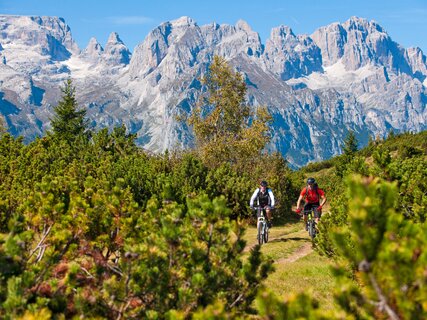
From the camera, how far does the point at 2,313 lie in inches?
200

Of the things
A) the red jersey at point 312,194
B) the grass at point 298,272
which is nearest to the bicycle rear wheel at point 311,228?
the grass at point 298,272

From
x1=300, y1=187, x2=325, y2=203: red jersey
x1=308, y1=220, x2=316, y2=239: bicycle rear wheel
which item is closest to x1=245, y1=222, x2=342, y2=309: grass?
x1=308, y1=220, x2=316, y2=239: bicycle rear wheel

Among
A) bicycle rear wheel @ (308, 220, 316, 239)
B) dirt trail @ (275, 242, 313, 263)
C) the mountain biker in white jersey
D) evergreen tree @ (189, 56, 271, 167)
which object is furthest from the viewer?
evergreen tree @ (189, 56, 271, 167)

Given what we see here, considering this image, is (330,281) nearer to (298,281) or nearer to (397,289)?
(298,281)

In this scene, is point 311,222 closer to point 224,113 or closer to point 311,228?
point 311,228

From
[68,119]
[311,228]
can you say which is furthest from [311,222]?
[68,119]

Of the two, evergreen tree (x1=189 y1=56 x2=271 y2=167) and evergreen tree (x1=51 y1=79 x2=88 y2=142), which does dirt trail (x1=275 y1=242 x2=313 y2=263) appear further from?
evergreen tree (x1=51 y1=79 x2=88 y2=142)

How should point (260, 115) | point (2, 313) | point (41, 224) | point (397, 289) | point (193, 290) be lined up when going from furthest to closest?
point (260, 115), point (41, 224), point (193, 290), point (2, 313), point (397, 289)

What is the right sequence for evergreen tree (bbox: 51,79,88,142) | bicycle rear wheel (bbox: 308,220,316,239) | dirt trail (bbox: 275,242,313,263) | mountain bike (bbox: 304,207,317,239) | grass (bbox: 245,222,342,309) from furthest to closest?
1. evergreen tree (bbox: 51,79,88,142)
2. bicycle rear wheel (bbox: 308,220,316,239)
3. mountain bike (bbox: 304,207,317,239)
4. dirt trail (bbox: 275,242,313,263)
5. grass (bbox: 245,222,342,309)

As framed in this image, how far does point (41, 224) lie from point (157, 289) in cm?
280

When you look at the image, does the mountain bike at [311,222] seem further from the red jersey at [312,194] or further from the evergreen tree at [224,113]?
the evergreen tree at [224,113]

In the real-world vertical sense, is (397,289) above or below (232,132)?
below

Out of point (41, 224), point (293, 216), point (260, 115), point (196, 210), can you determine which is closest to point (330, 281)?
A: point (196, 210)

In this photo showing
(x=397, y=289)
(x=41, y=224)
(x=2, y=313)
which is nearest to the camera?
(x=397, y=289)
